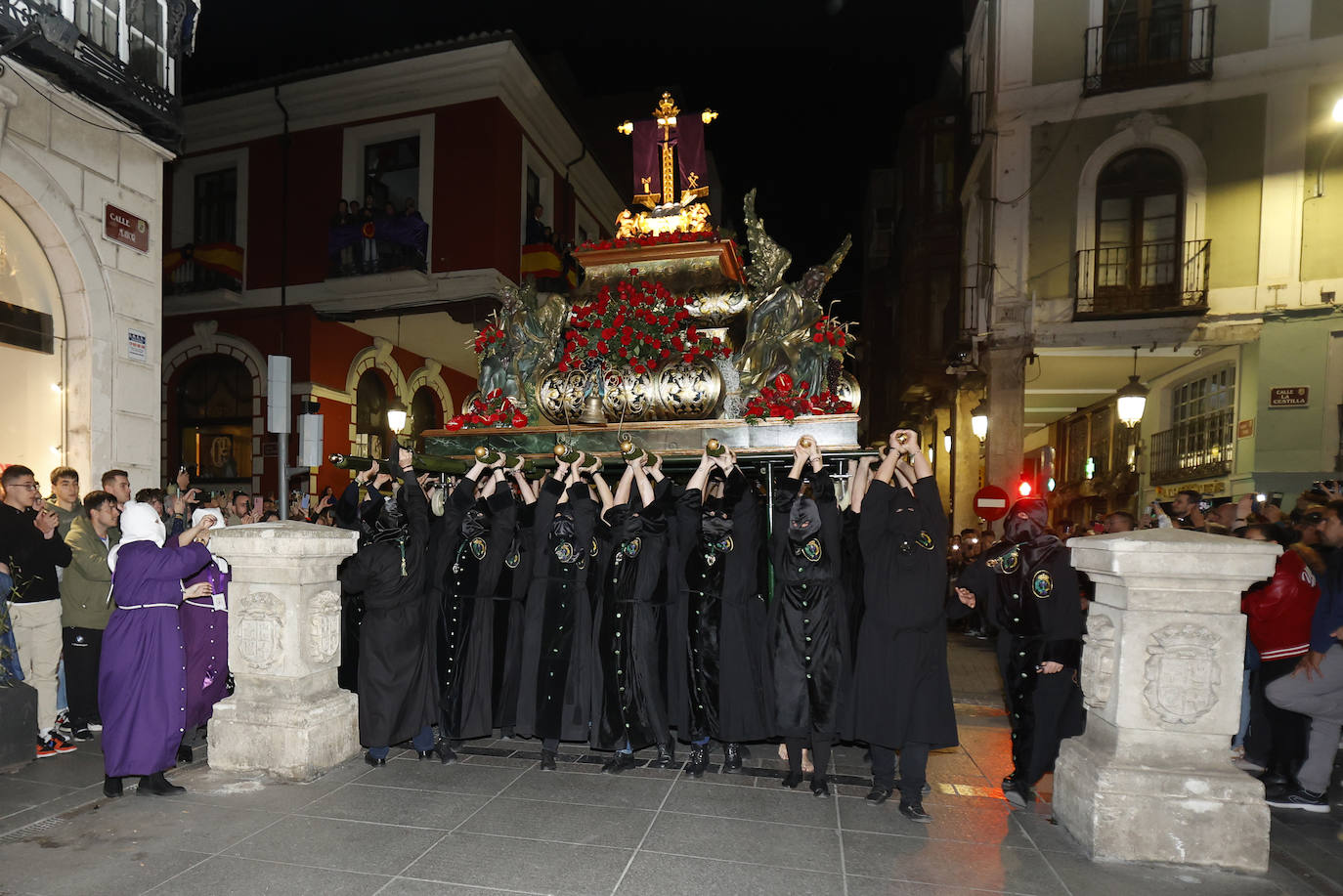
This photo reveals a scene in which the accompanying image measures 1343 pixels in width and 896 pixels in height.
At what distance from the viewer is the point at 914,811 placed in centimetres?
432

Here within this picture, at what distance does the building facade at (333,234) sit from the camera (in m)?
13.7

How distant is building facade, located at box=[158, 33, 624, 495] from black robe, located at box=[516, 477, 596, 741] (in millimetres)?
9151

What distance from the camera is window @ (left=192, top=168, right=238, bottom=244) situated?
15141mm

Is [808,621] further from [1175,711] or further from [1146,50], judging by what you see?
[1146,50]

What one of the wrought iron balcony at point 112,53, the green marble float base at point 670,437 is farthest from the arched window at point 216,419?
the green marble float base at point 670,437

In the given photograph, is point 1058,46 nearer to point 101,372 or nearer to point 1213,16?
point 1213,16

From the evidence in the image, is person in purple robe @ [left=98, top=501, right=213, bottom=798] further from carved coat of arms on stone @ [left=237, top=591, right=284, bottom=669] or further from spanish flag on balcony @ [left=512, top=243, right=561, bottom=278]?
spanish flag on balcony @ [left=512, top=243, right=561, bottom=278]

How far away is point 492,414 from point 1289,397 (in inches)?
446

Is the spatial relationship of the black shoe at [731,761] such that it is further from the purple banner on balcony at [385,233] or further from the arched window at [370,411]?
the arched window at [370,411]

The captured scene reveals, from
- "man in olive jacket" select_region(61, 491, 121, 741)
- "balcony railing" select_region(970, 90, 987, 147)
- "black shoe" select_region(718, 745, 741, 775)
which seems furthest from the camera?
"balcony railing" select_region(970, 90, 987, 147)

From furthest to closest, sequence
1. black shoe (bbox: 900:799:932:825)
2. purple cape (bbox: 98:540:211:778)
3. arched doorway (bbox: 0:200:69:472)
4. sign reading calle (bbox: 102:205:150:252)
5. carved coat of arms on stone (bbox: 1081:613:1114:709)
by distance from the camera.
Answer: sign reading calle (bbox: 102:205:150:252)
arched doorway (bbox: 0:200:69:472)
purple cape (bbox: 98:540:211:778)
black shoe (bbox: 900:799:932:825)
carved coat of arms on stone (bbox: 1081:613:1114:709)

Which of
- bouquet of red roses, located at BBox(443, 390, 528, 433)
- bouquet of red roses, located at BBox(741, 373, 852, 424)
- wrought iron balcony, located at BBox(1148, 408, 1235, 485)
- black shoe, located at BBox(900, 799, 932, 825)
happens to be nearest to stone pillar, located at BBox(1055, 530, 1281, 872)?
black shoe, located at BBox(900, 799, 932, 825)

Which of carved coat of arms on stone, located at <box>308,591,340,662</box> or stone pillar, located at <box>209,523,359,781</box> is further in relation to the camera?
carved coat of arms on stone, located at <box>308,591,340,662</box>

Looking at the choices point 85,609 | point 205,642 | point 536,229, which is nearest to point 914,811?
point 205,642
